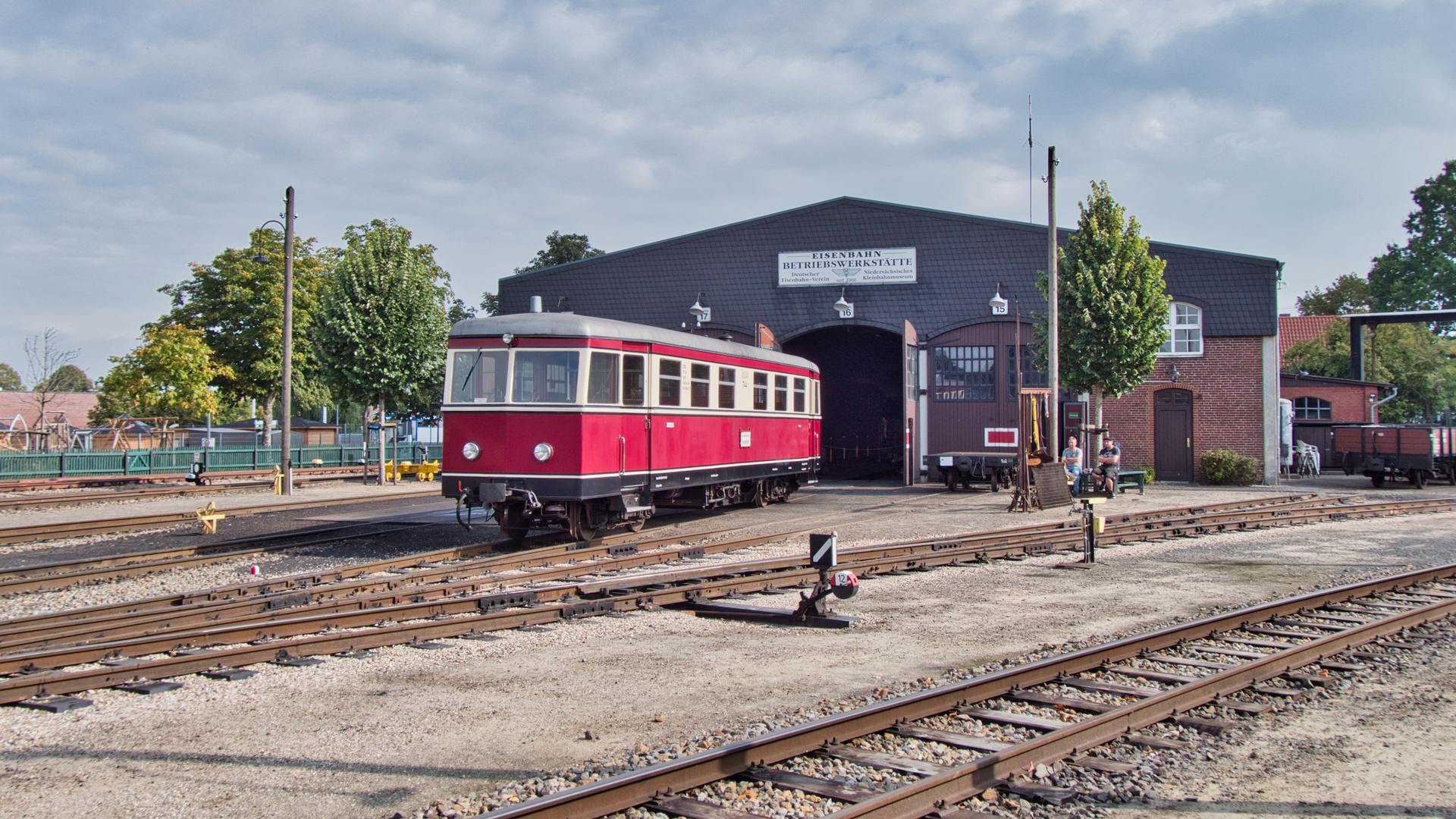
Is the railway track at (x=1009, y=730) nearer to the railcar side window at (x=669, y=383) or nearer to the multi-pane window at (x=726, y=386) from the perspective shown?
the railcar side window at (x=669, y=383)

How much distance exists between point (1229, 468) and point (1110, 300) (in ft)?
23.2

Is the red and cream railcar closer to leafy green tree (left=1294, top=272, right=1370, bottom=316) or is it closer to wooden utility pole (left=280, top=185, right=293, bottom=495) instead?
wooden utility pole (left=280, top=185, right=293, bottom=495)

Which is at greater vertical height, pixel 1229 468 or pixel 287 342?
pixel 287 342

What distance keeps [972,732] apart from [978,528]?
11.0 m

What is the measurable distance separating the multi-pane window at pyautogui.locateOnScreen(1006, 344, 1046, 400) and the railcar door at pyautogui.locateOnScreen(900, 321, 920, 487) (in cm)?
319

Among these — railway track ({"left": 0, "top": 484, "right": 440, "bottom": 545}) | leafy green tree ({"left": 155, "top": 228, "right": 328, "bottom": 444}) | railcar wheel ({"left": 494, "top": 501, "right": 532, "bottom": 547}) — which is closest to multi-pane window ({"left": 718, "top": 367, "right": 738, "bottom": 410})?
railcar wheel ({"left": 494, "top": 501, "right": 532, "bottom": 547})

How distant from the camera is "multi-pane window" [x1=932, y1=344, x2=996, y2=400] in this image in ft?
96.9

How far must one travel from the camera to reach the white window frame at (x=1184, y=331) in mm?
28531

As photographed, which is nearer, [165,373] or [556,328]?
[556,328]

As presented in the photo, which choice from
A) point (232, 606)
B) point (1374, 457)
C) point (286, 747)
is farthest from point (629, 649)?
point (1374, 457)

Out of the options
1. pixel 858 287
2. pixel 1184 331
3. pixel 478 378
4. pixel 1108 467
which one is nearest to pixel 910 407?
pixel 858 287

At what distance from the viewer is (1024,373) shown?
95.6 ft

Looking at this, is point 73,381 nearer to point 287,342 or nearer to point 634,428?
point 287,342

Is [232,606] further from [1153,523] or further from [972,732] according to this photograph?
[1153,523]
